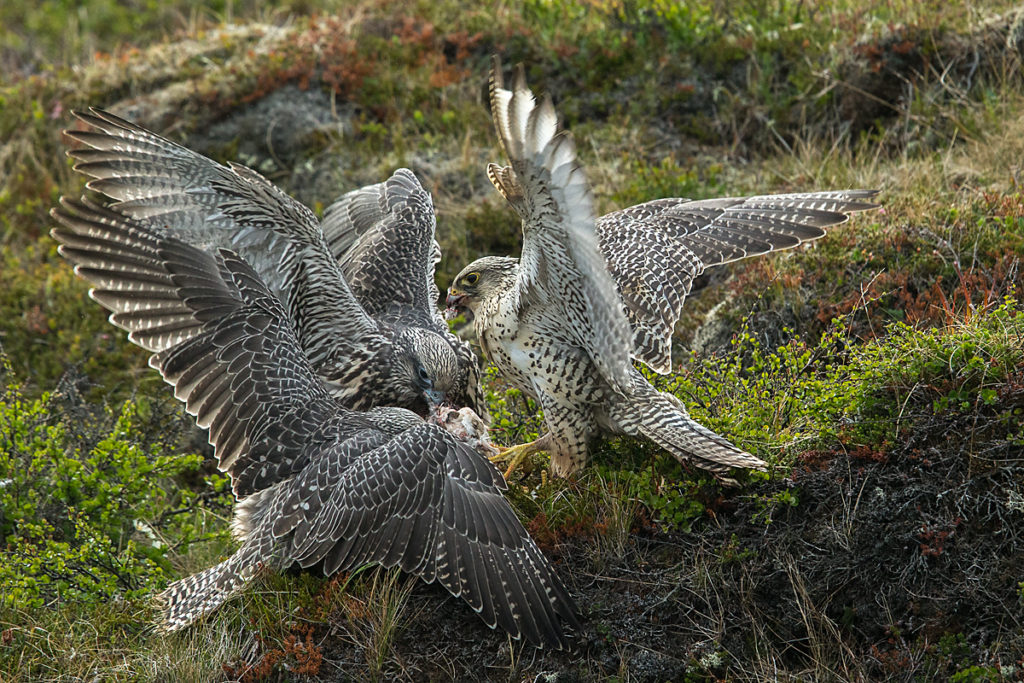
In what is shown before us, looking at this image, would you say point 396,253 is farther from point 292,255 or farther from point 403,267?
point 292,255

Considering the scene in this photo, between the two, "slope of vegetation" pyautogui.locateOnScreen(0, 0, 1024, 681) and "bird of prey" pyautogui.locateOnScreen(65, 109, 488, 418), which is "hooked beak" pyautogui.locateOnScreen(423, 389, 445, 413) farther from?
"slope of vegetation" pyautogui.locateOnScreen(0, 0, 1024, 681)

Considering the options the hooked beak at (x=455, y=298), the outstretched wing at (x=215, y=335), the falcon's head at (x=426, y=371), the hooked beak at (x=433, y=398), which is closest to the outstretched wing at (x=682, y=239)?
the hooked beak at (x=455, y=298)

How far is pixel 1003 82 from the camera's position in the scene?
7863 millimetres

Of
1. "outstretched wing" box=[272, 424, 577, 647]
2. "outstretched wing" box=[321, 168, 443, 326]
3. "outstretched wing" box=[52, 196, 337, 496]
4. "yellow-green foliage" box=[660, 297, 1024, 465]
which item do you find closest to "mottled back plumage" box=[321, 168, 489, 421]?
"outstretched wing" box=[321, 168, 443, 326]

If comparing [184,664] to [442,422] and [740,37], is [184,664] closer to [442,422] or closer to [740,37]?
[442,422]

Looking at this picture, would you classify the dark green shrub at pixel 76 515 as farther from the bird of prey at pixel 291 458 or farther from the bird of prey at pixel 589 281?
the bird of prey at pixel 589 281

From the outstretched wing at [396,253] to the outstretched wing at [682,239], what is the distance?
1.35 metres

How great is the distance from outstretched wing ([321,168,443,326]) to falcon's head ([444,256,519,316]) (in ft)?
3.18

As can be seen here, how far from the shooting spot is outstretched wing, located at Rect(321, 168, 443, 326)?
281 inches

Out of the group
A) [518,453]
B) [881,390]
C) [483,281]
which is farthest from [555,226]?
[881,390]

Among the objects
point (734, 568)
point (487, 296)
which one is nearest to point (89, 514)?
point (487, 296)

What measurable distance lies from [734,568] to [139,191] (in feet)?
13.1

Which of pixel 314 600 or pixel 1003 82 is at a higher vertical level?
pixel 1003 82

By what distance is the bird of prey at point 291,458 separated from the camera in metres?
4.92
